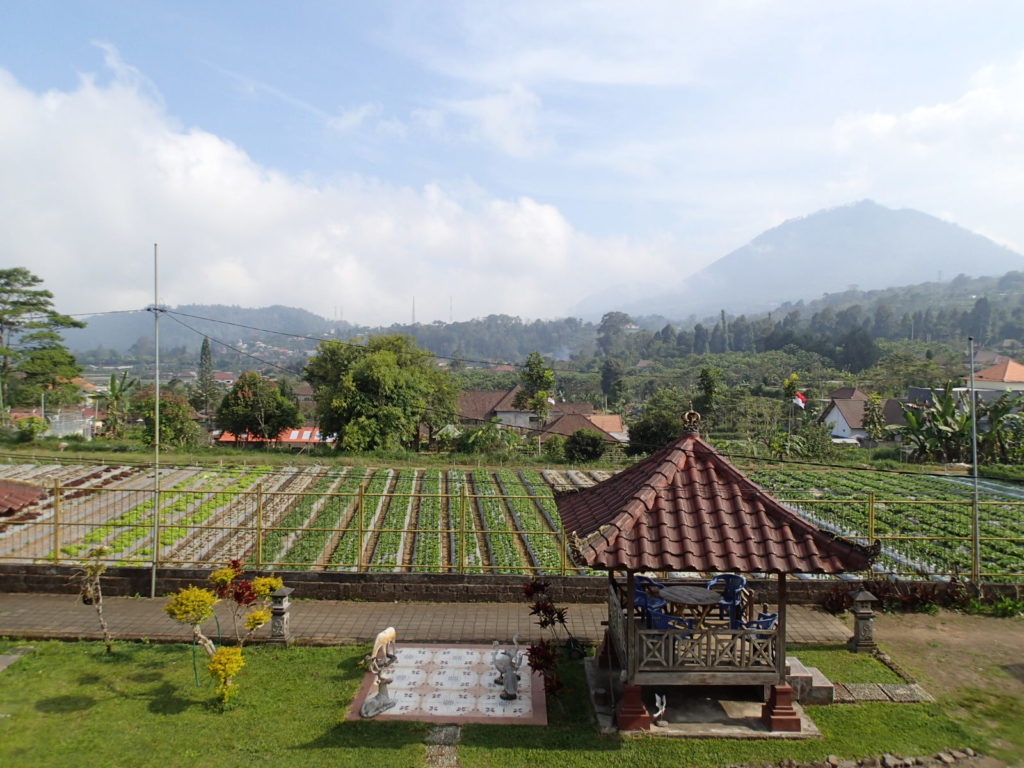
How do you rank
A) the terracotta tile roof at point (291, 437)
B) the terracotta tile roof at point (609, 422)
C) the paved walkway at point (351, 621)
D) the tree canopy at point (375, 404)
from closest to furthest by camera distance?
the paved walkway at point (351, 621), the tree canopy at point (375, 404), the terracotta tile roof at point (291, 437), the terracotta tile roof at point (609, 422)

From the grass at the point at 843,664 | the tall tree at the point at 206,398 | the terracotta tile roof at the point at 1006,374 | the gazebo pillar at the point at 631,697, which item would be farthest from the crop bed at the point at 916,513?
the tall tree at the point at 206,398

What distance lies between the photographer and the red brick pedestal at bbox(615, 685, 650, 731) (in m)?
7.15

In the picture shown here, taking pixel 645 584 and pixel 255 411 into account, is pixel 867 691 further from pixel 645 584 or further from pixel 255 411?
pixel 255 411

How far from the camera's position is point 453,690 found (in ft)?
26.2

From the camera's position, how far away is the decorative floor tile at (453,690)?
741 cm

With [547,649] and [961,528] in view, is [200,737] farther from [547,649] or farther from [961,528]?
[961,528]

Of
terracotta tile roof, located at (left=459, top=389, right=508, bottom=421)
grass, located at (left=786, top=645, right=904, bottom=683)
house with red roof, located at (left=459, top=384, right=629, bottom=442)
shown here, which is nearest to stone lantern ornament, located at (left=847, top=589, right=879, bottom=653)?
grass, located at (left=786, top=645, right=904, bottom=683)

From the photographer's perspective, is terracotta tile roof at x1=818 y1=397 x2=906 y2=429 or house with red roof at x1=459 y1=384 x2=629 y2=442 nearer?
terracotta tile roof at x1=818 y1=397 x2=906 y2=429

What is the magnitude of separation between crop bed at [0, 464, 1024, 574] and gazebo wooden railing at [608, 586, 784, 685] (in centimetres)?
361

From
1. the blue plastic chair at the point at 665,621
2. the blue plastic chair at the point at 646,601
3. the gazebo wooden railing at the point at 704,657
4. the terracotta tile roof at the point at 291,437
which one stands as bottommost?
the terracotta tile roof at the point at 291,437

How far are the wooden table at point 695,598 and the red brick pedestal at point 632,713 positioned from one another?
1055 mm

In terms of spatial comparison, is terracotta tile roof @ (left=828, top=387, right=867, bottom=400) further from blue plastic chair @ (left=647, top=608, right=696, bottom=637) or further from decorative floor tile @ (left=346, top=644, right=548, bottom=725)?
decorative floor tile @ (left=346, top=644, right=548, bottom=725)

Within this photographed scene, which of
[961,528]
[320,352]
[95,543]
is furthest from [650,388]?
[95,543]

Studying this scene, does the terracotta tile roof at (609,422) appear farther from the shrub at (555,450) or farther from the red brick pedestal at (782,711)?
the red brick pedestal at (782,711)
